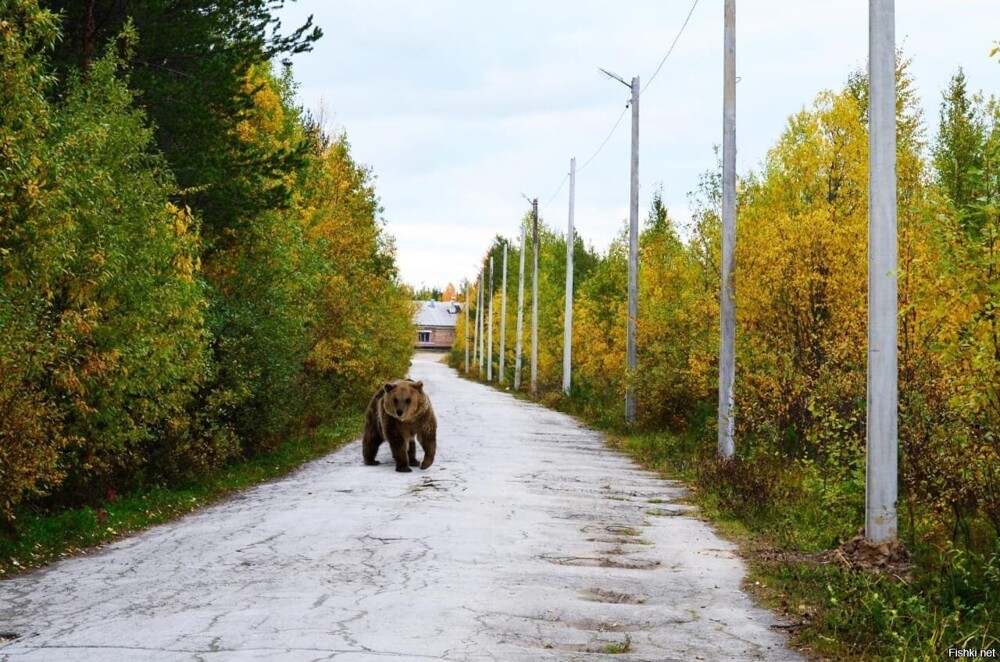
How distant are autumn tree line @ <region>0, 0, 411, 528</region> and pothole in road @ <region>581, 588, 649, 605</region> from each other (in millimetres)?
5334

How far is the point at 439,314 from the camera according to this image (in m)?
192

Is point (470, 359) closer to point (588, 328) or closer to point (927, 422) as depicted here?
point (588, 328)

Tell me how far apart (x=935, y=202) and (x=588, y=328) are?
124ft

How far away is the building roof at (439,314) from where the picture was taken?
625 ft

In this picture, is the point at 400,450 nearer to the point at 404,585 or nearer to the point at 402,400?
the point at 402,400

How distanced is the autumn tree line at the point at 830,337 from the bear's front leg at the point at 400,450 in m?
4.72

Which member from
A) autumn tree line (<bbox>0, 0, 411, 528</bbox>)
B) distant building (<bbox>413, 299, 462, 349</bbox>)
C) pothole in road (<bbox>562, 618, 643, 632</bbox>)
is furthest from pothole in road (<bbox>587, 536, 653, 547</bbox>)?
distant building (<bbox>413, 299, 462, 349</bbox>)

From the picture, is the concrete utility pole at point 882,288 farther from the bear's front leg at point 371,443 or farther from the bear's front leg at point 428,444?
the bear's front leg at point 371,443

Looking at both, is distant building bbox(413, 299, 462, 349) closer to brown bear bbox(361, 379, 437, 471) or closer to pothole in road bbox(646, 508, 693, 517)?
brown bear bbox(361, 379, 437, 471)

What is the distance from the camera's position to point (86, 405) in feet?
41.1

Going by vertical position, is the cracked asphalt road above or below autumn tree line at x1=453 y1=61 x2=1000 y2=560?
below

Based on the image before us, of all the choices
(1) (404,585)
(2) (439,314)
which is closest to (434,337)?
(2) (439,314)

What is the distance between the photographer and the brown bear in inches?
668

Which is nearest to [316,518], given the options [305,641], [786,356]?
[305,641]
